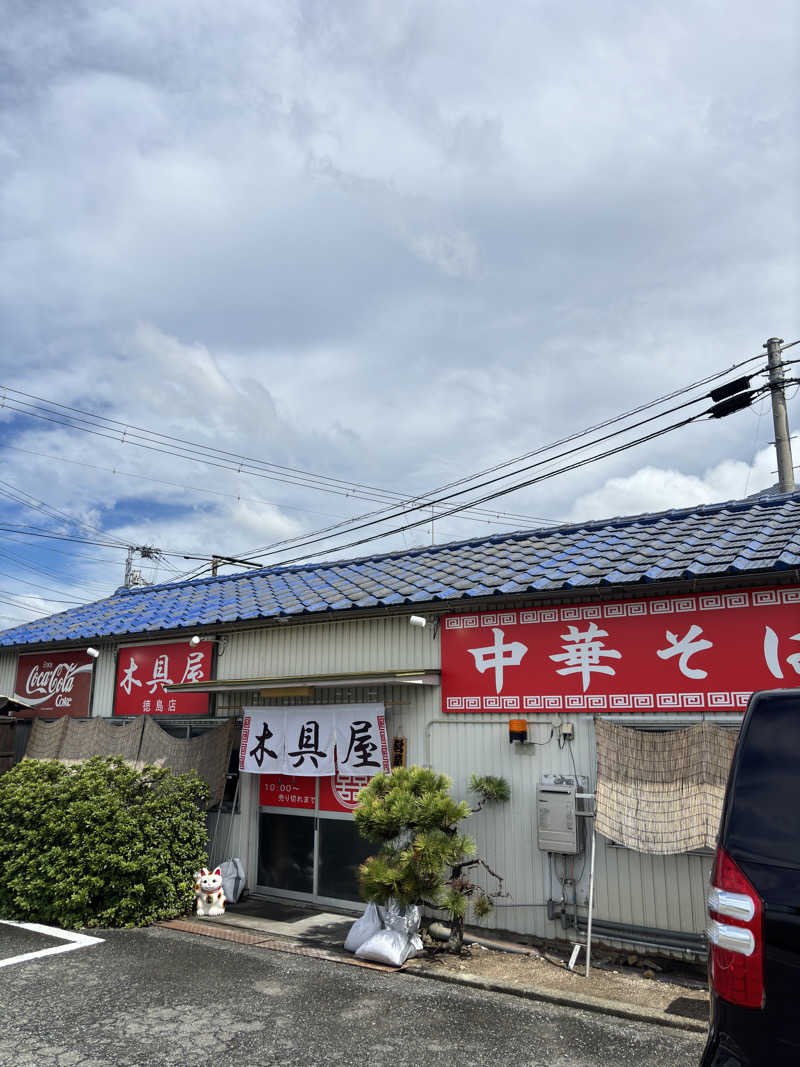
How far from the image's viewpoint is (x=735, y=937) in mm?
2561

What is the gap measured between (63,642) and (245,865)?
619 centimetres

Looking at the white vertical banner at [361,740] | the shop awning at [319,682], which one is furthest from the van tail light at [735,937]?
the white vertical banner at [361,740]

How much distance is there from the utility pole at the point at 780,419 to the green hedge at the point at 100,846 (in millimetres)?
12541

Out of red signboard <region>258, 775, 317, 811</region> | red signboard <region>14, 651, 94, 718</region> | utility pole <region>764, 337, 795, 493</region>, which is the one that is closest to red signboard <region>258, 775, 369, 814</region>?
red signboard <region>258, 775, 317, 811</region>

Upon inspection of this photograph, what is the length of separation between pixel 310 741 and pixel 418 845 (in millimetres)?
2860

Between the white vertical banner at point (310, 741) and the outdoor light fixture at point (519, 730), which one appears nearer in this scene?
the outdoor light fixture at point (519, 730)

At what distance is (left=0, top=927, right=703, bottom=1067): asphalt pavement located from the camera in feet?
17.9

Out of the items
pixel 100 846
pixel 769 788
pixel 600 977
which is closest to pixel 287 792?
pixel 100 846

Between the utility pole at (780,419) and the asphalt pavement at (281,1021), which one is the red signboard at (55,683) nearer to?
the asphalt pavement at (281,1021)

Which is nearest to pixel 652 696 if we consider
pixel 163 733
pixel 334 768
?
pixel 334 768

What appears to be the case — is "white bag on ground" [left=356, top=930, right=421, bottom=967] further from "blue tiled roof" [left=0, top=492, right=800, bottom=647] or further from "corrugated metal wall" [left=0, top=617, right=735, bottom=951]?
"blue tiled roof" [left=0, top=492, right=800, bottom=647]

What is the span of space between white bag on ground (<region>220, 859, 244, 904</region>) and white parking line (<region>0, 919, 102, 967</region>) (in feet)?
7.11

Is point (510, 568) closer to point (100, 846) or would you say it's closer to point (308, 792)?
point (308, 792)

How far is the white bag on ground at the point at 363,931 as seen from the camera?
804cm
